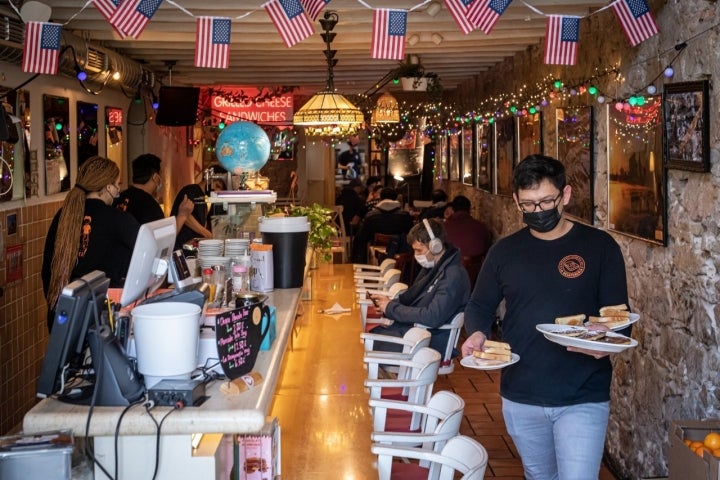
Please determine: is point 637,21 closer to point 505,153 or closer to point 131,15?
point 131,15

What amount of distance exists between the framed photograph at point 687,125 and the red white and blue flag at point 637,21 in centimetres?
38

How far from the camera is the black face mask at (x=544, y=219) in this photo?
11.6 ft

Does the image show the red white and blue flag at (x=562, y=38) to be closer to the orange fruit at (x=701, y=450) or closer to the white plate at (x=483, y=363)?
the white plate at (x=483, y=363)

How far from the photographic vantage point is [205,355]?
3154 mm

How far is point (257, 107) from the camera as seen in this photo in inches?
512

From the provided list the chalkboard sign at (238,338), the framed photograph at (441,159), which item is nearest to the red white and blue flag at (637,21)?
the chalkboard sign at (238,338)

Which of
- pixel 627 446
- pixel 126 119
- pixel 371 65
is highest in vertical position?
pixel 371 65

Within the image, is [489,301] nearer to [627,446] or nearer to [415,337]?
[415,337]

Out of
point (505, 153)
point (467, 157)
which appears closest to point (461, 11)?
point (505, 153)

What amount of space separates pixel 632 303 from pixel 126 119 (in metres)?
6.78

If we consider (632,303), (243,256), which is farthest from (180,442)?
(632,303)

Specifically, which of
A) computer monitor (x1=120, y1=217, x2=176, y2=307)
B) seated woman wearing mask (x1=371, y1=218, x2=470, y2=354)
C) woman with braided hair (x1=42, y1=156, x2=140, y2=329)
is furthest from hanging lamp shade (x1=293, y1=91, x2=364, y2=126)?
computer monitor (x1=120, y1=217, x2=176, y2=307)

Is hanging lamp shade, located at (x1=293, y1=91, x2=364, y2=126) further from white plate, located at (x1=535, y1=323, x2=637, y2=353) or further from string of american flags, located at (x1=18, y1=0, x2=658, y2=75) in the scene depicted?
white plate, located at (x1=535, y1=323, x2=637, y2=353)

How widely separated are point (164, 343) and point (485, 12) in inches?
130
